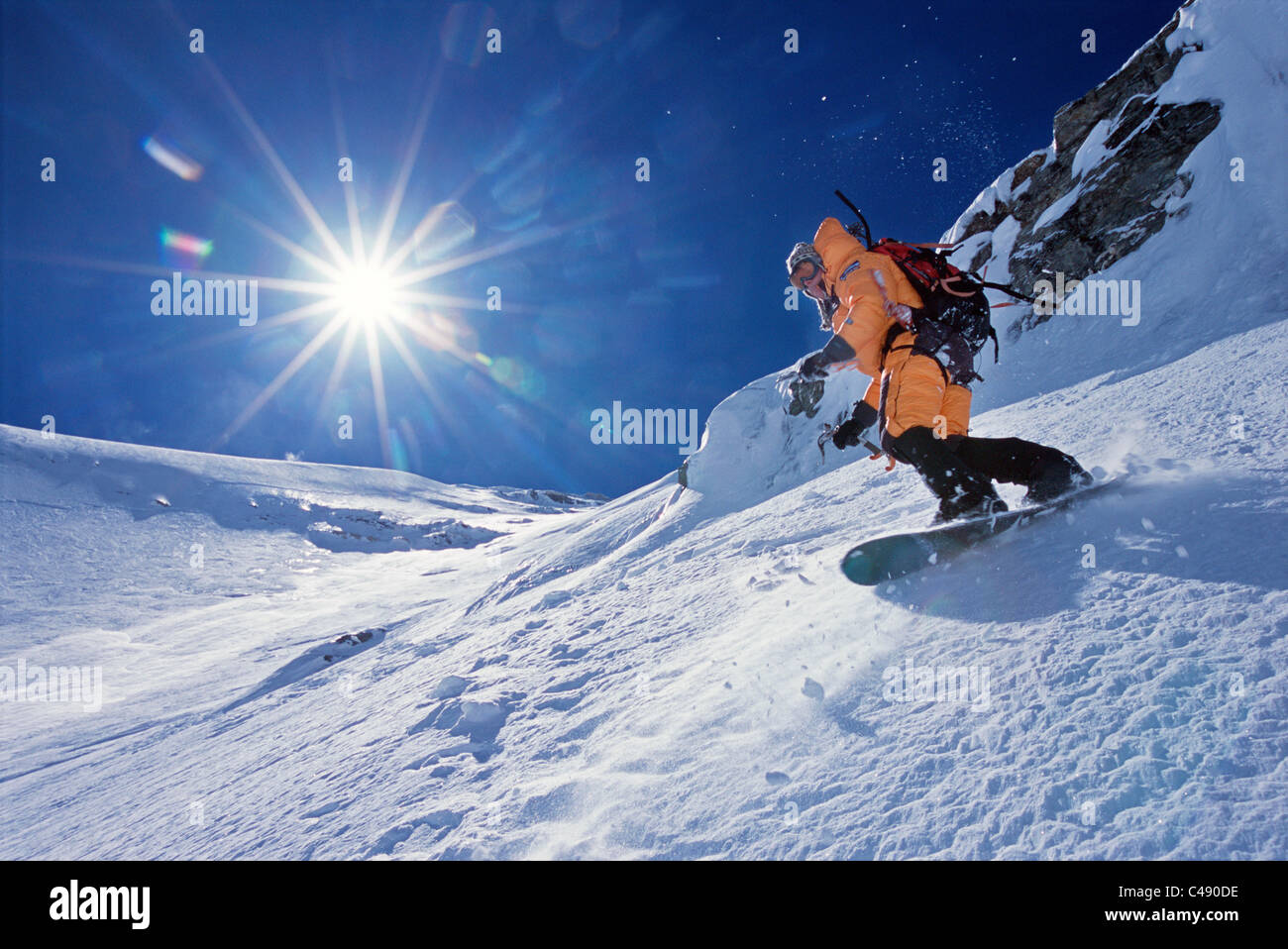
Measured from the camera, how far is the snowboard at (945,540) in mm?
2949

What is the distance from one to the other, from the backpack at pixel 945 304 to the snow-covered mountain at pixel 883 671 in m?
1.20

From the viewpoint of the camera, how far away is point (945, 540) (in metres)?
2.98

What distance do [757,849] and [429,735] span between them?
2711 mm

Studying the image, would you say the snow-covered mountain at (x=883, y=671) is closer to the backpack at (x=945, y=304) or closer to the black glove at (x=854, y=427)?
the black glove at (x=854, y=427)

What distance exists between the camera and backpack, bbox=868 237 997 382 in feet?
11.3

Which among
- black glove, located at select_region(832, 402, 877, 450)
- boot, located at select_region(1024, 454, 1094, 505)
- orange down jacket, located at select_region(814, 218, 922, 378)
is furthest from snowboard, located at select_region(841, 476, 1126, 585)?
orange down jacket, located at select_region(814, 218, 922, 378)

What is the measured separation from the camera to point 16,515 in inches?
1286

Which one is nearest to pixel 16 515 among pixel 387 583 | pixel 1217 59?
pixel 387 583

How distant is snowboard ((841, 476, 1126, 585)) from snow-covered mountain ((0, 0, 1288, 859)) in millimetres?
Answer: 101

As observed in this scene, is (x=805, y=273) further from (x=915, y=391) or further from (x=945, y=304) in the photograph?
(x=915, y=391)

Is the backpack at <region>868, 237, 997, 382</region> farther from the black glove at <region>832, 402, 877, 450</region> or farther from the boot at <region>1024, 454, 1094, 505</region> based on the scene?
the boot at <region>1024, 454, 1094, 505</region>

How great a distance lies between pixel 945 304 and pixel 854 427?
983 mm

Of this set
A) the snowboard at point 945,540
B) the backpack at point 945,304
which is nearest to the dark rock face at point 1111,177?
the backpack at point 945,304

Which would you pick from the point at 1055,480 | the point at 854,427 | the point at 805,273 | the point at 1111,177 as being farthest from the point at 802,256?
the point at 1111,177
